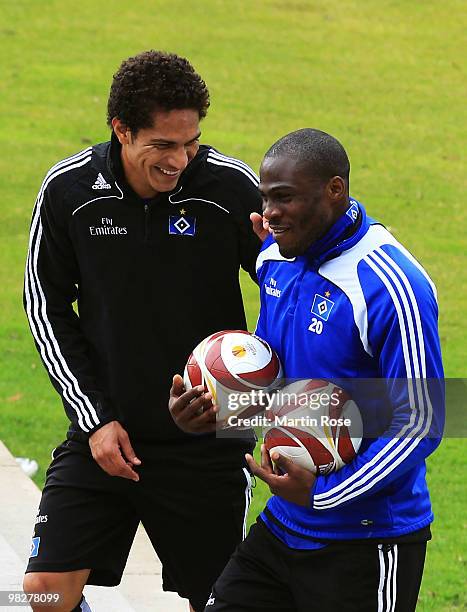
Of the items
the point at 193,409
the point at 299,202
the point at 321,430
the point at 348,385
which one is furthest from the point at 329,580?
the point at 299,202

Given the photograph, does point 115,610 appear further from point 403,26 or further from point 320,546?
point 403,26

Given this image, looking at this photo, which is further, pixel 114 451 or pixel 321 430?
pixel 114 451

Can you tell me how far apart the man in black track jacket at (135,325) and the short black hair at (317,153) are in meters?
0.78

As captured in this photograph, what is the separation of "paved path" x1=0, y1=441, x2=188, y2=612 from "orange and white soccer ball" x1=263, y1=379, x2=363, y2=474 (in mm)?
2266

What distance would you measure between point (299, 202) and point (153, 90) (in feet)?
3.20

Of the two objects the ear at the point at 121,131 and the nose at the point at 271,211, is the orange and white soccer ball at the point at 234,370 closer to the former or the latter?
the nose at the point at 271,211

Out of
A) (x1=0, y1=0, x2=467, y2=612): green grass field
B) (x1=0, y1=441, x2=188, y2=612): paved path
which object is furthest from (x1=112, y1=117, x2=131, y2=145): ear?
(x1=0, y1=0, x2=467, y2=612): green grass field

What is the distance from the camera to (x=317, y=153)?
14.7 ft

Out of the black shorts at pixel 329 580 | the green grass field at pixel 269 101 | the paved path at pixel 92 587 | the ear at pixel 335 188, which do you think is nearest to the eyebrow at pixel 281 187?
the ear at pixel 335 188

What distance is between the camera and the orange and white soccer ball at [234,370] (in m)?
4.73

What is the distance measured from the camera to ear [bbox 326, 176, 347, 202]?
4.47 metres

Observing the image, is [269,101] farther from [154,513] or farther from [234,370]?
[234,370]

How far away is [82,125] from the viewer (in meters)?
18.8

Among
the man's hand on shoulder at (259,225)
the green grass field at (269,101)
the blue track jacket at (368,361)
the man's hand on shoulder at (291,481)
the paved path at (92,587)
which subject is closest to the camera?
the blue track jacket at (368,361)
